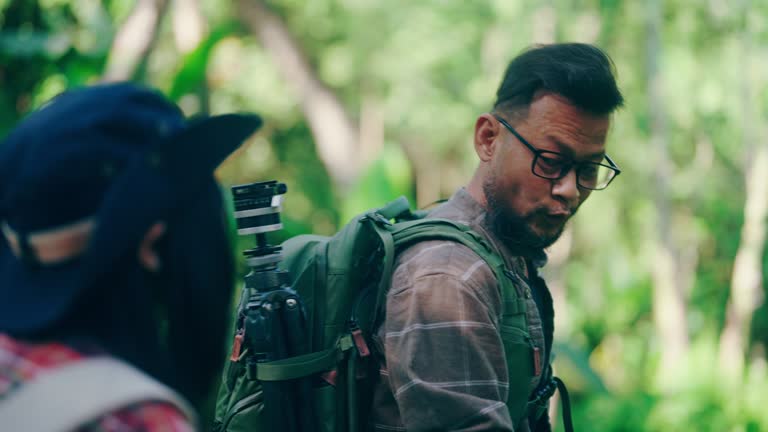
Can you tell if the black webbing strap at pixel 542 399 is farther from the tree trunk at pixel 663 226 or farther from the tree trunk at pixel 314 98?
the tree trunk at pixel 314 98

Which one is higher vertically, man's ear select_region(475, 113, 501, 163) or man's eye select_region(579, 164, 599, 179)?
man's ear select_region(475, 113, 501, 163)

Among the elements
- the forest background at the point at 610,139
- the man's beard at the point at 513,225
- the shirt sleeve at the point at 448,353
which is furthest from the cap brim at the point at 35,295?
the forest background at the point at 610,139

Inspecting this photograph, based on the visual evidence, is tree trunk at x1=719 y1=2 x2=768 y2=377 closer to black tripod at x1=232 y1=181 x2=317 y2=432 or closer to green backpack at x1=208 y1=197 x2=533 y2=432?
green backpack at x1=208 y1=197 x2=533 y2=432

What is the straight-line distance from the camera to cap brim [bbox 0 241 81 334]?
3.71 ft

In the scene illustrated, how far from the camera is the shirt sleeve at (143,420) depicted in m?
1.05

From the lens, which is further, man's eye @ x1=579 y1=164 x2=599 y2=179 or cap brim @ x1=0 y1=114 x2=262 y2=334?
man's eye @ x1=579 y1=164 x2=599 y2=179

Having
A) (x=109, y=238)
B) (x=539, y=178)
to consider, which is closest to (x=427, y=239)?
(x=539, y=178)

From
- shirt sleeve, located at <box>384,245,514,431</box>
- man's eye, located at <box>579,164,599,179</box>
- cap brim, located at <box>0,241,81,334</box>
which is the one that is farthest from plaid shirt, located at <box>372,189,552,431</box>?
cap brim, located at <box>0,241,81,334</box>

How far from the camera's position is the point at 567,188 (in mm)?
2148

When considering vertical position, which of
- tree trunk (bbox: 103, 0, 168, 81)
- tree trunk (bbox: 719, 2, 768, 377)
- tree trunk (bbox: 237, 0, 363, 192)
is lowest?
tree trunk (bbox: 719, 2, 768, 377)

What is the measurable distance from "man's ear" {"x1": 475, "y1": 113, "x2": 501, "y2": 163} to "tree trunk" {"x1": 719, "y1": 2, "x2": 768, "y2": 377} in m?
8.26

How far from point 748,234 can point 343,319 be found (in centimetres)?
909

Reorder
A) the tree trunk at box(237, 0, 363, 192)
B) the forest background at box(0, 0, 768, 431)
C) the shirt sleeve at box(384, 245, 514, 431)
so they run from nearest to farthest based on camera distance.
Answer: the shirt sleeve at box(384, 245, 514, 431)
the forest background at box(0, 0, 768, 431)
the tree trunk at box(237, 0, 363, 192)

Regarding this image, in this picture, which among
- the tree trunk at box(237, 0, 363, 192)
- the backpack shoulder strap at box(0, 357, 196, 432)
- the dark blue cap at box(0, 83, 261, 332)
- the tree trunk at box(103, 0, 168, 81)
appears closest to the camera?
the backpack shoulder strap at box(0, 357, 196, 432)
